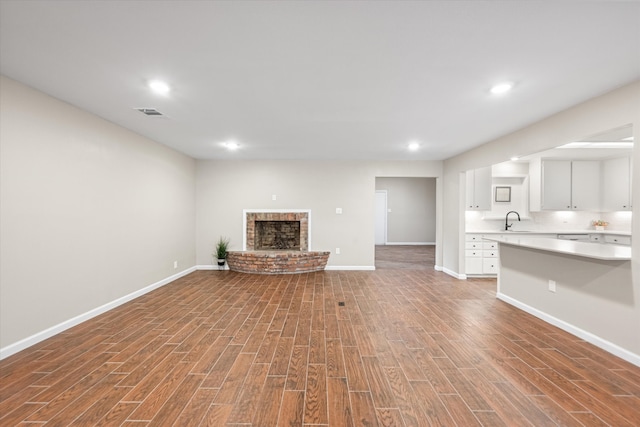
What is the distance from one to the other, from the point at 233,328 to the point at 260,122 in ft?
8.02

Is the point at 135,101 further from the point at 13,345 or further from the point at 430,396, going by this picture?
the point at 430,396

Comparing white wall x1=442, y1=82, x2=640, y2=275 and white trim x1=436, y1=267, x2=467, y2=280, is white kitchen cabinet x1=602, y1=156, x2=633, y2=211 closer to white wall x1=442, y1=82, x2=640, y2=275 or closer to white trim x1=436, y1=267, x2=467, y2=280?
white wall x1=442, y1=82, x2=640, y2=275

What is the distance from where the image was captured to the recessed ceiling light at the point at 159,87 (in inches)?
101

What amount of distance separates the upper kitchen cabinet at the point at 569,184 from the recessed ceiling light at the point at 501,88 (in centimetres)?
390

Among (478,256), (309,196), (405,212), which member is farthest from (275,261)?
(405,212)

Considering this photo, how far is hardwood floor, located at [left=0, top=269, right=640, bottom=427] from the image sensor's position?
1.81m

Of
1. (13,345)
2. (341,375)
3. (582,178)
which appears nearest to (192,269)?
(13,345)

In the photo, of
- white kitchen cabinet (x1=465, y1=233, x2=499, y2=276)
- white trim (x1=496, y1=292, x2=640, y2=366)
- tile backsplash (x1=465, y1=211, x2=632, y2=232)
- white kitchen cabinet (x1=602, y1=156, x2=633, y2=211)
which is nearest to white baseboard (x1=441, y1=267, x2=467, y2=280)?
white kitchen cabinet (x1=465, y1=233, x2=499, y2=276)

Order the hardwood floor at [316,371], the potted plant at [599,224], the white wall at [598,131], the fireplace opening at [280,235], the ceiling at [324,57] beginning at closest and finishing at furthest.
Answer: the ceiling at [324,57]
the hardwood floor at [316,371]
the white wall at [598,131]
the potted plant at [599,224]
the fireplace opening at [280,235]

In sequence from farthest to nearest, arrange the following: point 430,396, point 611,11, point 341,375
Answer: point 341,375
point 430,396
point 611,11

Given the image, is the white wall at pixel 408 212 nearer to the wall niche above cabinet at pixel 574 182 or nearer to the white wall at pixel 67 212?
the wall niche above cabinet at pixel 574 182

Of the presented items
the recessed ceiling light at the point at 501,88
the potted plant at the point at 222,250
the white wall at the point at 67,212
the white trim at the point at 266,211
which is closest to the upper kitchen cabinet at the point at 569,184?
the recessed ceiling light at the point at 501,88

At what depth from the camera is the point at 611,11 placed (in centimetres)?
163

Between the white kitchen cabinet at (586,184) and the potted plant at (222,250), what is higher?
the white kitchen cabinet at (586,184)
